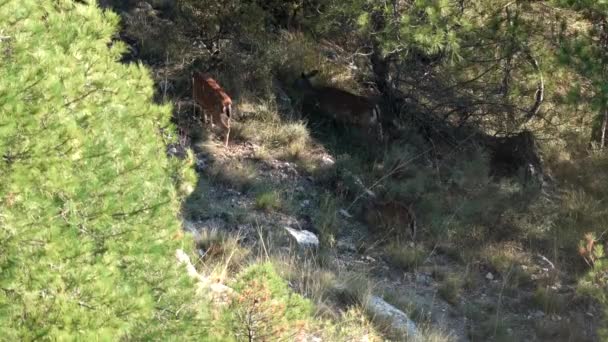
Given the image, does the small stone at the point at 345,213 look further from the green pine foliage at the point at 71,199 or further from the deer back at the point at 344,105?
the green pine foliage at the point at 71,199

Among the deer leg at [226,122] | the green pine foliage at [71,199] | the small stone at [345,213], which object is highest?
the green pine foliage at [71,199]

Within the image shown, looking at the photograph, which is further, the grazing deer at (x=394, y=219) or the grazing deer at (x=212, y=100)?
the grazing deer at (x=212, y=100)

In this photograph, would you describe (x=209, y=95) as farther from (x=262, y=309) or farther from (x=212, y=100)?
(x=262, y=309)

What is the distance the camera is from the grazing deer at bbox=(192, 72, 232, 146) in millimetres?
9938

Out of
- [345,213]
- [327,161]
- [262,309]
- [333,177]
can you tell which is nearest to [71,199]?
[262,309]

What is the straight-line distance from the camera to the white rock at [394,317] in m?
5.90

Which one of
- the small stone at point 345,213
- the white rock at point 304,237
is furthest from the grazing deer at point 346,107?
the white rock at point 304,237

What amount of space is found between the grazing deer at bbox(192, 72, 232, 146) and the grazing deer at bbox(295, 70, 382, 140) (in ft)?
5.84

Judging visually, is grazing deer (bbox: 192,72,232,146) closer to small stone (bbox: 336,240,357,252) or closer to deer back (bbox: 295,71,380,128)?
deer back (bbox: 295,71,380,128)

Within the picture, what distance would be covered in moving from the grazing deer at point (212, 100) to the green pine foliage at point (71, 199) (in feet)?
21.4

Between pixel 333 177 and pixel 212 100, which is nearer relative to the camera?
pixel 212 100

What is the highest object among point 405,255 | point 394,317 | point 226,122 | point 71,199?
Answer: point 71,199

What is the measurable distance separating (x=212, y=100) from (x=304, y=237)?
9.14ft

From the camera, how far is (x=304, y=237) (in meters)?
8.22
